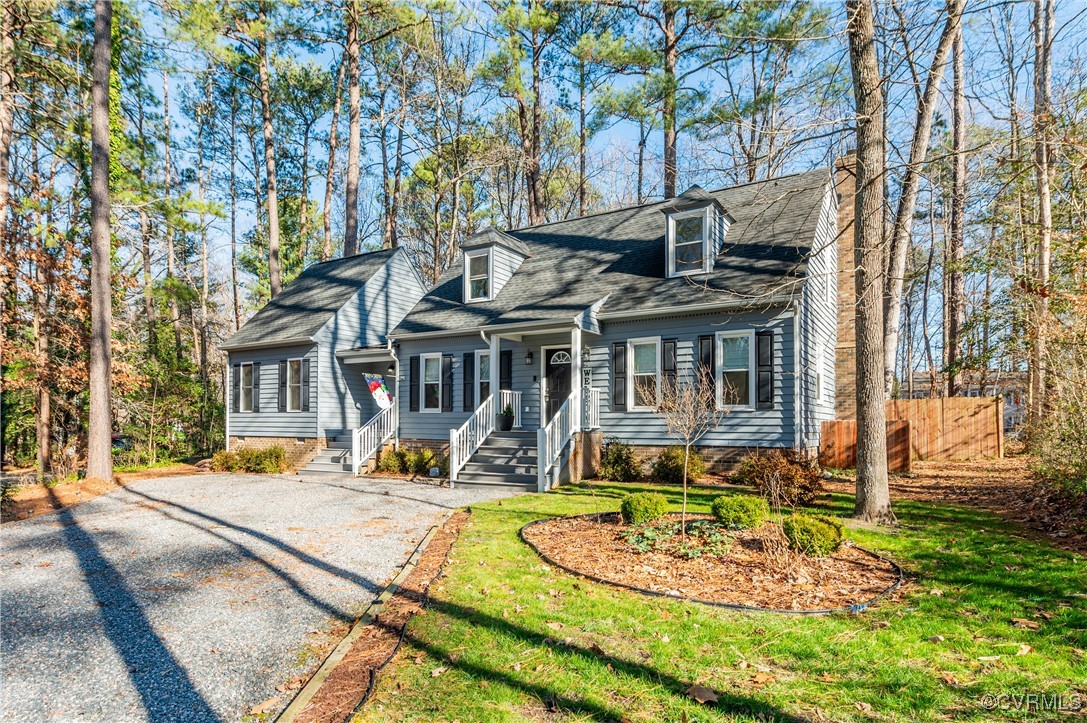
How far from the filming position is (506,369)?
15.1 m

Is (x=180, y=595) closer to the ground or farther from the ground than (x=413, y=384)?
closer to the ground

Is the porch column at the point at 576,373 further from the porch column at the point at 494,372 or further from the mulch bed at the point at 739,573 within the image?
the mulch bed at the point at 739,573

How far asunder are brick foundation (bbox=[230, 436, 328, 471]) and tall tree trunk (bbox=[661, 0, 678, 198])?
14.0 meters

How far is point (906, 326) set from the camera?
1409 inches

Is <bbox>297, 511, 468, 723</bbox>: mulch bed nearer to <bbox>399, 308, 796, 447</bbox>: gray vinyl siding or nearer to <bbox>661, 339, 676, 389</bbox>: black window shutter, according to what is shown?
<bbox>399, 308, 796, 447</bbox>: gray vinyl siding

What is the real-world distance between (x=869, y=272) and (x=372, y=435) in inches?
497

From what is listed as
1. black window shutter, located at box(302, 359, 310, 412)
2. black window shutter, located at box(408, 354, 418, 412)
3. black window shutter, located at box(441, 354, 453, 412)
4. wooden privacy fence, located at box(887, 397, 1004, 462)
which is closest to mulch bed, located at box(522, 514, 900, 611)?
black window shutter, located at box(441, 354, 453, 412)

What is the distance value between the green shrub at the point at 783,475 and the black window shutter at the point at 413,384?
8.95 m

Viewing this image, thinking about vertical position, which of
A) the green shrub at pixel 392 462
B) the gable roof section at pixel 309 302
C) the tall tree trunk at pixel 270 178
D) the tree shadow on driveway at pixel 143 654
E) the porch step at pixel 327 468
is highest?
the tall tree trunk at pixel 270 178

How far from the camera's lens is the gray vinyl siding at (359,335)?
17.3 meters

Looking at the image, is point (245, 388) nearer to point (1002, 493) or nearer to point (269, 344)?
point (269, 344)

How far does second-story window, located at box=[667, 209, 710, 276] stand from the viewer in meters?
13.2

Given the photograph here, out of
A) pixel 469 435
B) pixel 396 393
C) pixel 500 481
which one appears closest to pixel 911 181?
pixel 500 481

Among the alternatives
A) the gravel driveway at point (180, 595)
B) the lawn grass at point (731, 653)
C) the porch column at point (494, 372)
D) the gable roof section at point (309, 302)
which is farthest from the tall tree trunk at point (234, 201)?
the lawn grass at point (731, 653)
